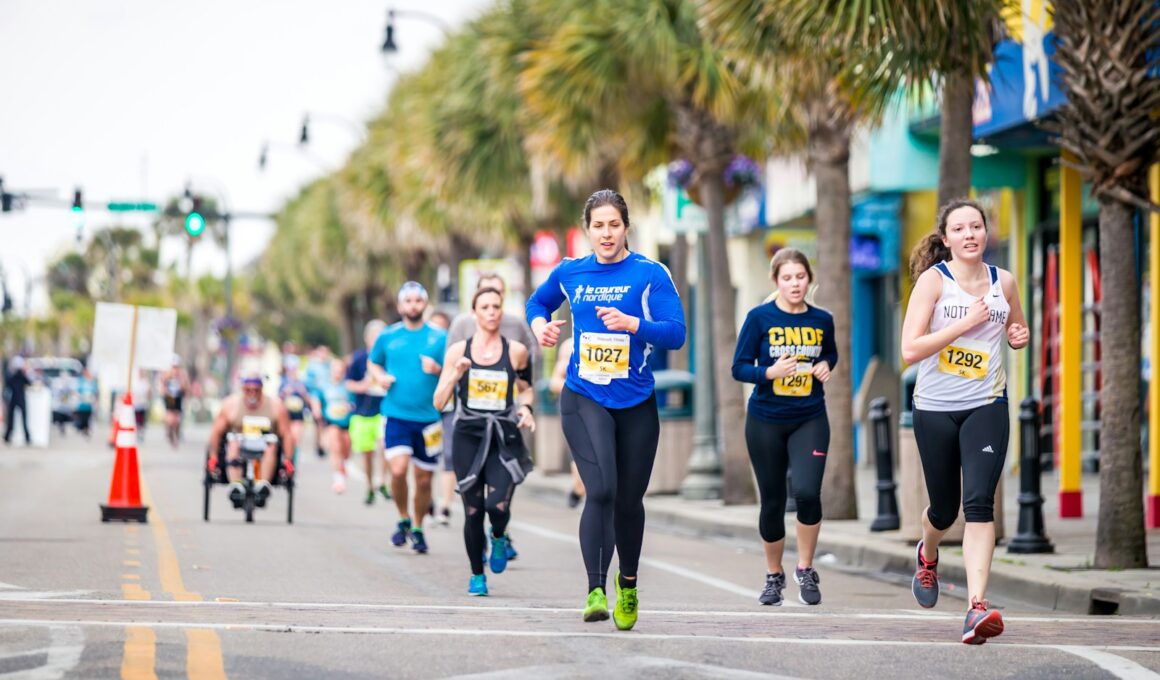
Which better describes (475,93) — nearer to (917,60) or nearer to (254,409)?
(254,409)

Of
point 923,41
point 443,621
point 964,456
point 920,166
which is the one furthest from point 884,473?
point 920,166

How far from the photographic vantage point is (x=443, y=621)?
889 centimetres

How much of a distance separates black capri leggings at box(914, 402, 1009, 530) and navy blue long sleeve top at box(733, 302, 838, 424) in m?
1.19

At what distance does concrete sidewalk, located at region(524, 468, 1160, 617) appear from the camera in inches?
439

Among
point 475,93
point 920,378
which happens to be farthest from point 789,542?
point 475,93

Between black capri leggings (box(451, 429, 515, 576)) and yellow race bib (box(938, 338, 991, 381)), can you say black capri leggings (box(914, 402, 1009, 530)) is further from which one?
black capri leggings (box(451, 429, 515, 576))

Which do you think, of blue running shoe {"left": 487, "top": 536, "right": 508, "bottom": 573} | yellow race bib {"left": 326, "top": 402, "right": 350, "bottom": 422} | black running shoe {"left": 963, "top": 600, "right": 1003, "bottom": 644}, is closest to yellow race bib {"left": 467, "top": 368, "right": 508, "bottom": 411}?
blue running shoe {"left": 487, "top": 536, "right": 508, "bottom": 573}

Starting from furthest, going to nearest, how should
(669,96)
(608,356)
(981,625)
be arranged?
(669,96)
(608,356)
(981,625)

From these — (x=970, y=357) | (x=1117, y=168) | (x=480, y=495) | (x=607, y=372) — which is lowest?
(x=480, y=495)

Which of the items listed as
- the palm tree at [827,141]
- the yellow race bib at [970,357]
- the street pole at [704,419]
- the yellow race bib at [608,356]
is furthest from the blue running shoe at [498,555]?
the street pole at [704,419]

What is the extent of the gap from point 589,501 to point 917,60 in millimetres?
5892

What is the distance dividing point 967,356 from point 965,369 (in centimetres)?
6

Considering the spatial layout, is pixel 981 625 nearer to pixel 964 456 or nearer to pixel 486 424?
pixel 964 456

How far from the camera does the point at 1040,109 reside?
56.6 feet
